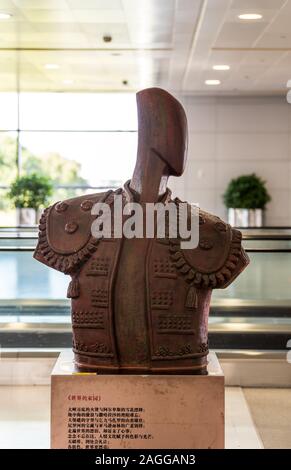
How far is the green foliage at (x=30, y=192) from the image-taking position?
23.6m

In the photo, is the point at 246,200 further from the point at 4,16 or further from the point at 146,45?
the point at 4,16

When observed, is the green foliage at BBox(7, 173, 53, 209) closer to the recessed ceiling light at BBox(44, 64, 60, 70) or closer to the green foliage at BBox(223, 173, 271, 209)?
the recessed ceiling light at BBox(44, 64, 60, 70)

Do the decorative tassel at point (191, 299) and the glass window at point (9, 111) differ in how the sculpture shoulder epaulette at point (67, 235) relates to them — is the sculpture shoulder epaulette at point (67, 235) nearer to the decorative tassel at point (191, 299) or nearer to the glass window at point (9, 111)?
the decorative tassel at point (191, 299)

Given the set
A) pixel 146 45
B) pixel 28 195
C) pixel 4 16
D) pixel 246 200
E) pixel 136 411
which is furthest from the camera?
pixel 246 200

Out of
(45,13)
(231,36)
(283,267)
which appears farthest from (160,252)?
(231,36)

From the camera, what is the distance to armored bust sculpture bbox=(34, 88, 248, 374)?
388 centimetres

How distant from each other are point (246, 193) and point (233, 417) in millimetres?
18120

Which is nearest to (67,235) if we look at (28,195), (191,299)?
(191,299)

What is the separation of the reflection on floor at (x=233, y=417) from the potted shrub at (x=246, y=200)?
16940 millimetres

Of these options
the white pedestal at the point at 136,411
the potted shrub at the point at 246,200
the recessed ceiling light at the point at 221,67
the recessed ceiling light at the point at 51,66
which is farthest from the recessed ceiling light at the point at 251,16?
the potted shrub at the point at 246,200

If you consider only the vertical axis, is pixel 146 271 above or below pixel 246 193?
below

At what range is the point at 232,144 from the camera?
82.2 feet

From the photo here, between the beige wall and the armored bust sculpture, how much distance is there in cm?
2072

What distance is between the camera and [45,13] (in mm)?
13805
